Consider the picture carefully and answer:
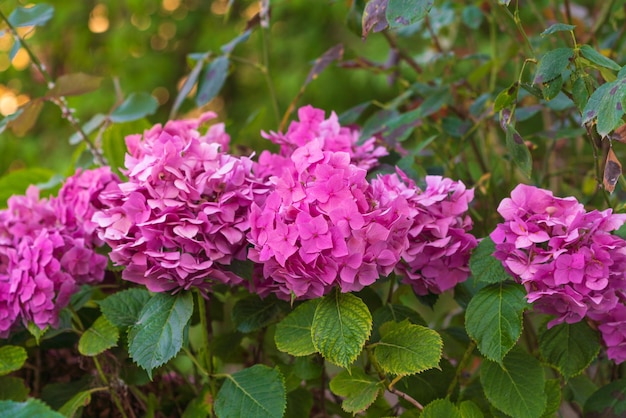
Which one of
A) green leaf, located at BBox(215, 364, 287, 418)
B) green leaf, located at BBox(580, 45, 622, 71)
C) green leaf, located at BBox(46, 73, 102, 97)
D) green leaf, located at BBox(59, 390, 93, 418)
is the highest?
green leaf, located at BBox(46, 73, 102, 97)

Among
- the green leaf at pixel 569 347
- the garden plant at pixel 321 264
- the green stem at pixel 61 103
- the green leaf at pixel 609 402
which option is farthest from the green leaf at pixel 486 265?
the green stem at pixel 61 103

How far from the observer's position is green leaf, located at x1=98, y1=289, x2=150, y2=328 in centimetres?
79

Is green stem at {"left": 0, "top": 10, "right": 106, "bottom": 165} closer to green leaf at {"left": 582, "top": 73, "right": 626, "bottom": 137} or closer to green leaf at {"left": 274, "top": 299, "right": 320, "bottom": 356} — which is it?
green leaf at {"left": 274, "top": 299, "right": 320, "bottom": 356}

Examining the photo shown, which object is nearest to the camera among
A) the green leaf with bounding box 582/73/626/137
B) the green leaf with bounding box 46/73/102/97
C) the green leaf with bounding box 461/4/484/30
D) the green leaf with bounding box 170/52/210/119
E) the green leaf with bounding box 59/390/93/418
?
the green leaf with bounding box 582/73/626/137

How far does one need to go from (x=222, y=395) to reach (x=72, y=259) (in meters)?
0.25

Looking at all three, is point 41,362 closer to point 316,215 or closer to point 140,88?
point 316,215

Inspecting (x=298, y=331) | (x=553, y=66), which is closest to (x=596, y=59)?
(x=553, y=66)

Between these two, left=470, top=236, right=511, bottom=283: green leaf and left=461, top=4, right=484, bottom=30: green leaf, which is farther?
left=461, top=4, right=484, bottom=30: green leaf

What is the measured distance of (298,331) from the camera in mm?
750

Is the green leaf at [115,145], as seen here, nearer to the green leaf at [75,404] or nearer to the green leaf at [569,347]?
A: the green leaf at [75,404]

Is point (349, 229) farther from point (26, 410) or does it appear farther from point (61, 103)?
point (61, 103)

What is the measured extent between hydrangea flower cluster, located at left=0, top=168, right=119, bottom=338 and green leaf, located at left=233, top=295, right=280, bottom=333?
0.60 ft

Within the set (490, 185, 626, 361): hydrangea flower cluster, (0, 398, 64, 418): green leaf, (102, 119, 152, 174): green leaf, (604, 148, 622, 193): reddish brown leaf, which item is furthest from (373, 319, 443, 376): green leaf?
(102, 119, 152, 174): green leaf

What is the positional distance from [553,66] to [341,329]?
33 centimetres
